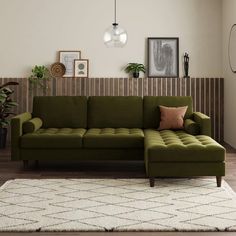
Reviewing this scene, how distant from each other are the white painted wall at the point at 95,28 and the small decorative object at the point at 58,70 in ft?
0.40

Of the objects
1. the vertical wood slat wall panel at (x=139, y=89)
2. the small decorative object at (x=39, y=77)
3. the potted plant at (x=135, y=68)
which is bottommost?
the vertical wood slat wall panel at (x=139, y=89)

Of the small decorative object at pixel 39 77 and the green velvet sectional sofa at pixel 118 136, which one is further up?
the small decorative object at pixel 39 77

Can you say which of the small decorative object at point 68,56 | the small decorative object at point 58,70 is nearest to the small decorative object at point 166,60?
the small decorative object at point 68,56

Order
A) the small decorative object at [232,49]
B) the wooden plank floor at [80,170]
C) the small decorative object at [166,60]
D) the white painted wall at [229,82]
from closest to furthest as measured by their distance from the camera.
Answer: the wooden plank floor at [80,170] < the small decorative object at [232,49] < the white painted wall at [229,82] < the small decorative object at [166,60]

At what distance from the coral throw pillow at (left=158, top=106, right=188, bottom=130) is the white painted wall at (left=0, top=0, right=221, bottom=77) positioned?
1843mm

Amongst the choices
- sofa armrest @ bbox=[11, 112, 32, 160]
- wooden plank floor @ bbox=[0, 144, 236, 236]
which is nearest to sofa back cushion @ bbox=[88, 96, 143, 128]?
wooden plank floor @ bbox=[0, 144, 236, 236]

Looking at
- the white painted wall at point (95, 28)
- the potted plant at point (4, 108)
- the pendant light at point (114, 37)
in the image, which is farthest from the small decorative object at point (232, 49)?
the potted plant at point (4, 108)

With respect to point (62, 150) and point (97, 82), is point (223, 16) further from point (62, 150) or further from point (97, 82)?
point (62, 150)

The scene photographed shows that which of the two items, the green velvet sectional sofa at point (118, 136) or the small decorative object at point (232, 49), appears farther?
the small decorative object at point (232, 49)

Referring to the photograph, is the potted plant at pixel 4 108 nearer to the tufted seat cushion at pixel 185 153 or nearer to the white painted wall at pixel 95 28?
the white painted wall at pixel 95 28

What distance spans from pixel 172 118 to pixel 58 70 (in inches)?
97.8

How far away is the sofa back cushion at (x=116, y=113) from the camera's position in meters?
6.30

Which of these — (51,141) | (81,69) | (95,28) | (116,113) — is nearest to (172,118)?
(116,113)

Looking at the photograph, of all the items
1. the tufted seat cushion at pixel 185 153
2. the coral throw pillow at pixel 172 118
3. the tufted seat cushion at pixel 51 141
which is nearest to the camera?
the tufted seat cushion at pixel 185 153
